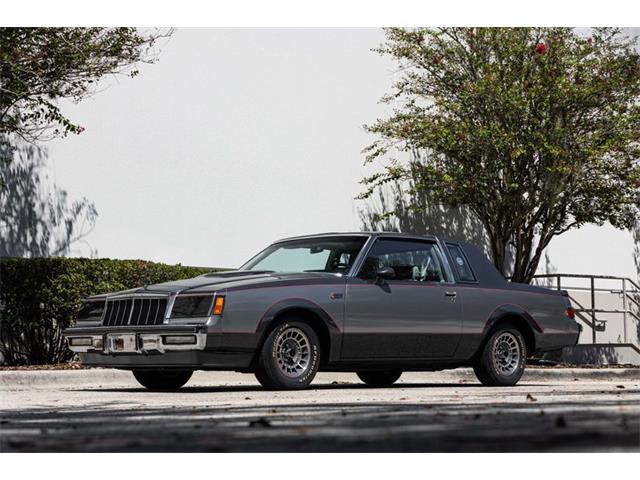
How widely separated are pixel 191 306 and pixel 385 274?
7.08ft

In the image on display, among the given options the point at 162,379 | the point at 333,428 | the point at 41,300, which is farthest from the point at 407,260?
the point at 333,428

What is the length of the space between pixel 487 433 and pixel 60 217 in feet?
41.7

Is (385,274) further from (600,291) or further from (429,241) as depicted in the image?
(600,291)

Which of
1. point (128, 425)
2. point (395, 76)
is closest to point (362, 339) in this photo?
point (128, 425)

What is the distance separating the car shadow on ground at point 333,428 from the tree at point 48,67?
7109mm

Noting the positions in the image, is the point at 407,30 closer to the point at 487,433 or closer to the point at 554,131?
the point at 554,131

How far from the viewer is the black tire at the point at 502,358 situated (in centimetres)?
1404

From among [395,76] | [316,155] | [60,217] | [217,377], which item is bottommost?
[217,377]

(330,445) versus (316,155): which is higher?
(316,155)

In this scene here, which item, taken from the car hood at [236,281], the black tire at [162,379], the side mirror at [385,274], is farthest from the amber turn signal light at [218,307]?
the side mirror at [385,274]

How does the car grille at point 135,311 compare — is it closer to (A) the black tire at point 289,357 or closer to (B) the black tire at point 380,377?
(A) the black tire at point 289,357

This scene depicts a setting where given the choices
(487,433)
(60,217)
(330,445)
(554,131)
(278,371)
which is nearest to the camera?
(330,445)

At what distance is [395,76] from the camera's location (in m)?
22.5

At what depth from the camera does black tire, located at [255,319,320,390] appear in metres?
12.0
